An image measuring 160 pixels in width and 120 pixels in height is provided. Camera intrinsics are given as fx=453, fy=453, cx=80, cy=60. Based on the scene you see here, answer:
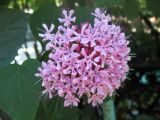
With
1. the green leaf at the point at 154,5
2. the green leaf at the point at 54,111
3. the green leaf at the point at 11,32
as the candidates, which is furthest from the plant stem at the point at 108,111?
the green leaf at the point at 154,5

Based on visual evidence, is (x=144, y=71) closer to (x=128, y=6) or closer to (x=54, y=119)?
(x=128, y=6)

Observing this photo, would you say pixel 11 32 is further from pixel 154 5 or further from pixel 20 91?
pixel 154 5

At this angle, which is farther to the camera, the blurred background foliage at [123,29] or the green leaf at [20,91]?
the blurred background foliage at [123,29]

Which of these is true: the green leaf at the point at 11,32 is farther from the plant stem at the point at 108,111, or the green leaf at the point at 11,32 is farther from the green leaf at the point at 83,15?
the plant stem at the point at 108,111

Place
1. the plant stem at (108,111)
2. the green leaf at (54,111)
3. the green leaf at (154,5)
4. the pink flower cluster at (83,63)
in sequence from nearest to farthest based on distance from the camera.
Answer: the pink flower cluster at (83,63)
the green leaf at (54,111)
the plant stem at (108,111)
the green leaf at (154,5)

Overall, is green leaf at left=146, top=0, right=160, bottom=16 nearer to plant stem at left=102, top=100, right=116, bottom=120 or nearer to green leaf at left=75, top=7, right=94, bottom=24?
plant stem at left=102, top=100, right=116, bottom=120

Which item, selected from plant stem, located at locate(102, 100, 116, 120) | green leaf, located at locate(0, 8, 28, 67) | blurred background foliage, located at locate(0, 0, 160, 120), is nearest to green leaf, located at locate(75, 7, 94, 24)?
blurred background foliage, located at locate(0, 0, 160, 120)

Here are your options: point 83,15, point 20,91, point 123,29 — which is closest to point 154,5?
point 123,29
